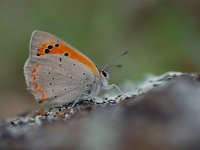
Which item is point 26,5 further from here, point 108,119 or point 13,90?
point 108,119

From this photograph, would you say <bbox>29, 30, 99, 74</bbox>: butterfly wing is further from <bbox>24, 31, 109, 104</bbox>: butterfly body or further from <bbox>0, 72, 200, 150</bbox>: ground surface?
<bbox>0, 72, 200, 150</bbox>: ground surface

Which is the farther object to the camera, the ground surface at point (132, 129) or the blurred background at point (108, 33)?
the blurred background at point (108, 33)

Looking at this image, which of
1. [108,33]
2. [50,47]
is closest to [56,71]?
[50,47]

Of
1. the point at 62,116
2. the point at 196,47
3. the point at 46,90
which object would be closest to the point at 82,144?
the point at 62,116

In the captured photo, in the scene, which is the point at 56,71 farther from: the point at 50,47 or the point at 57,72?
the point at 50,47

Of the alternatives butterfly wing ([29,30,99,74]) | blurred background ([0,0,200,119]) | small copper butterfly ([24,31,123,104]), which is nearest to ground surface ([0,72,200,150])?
small copper butterfly ([24,31,123,104])

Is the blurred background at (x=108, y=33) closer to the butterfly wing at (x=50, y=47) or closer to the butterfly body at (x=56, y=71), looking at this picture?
the butterfly body at (x=56, y=71)

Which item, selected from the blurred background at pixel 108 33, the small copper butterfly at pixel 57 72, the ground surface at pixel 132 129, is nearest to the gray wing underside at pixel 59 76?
the small copper butterfly at pixel 57 72

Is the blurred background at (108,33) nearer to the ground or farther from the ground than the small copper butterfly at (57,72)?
farther from the ground
